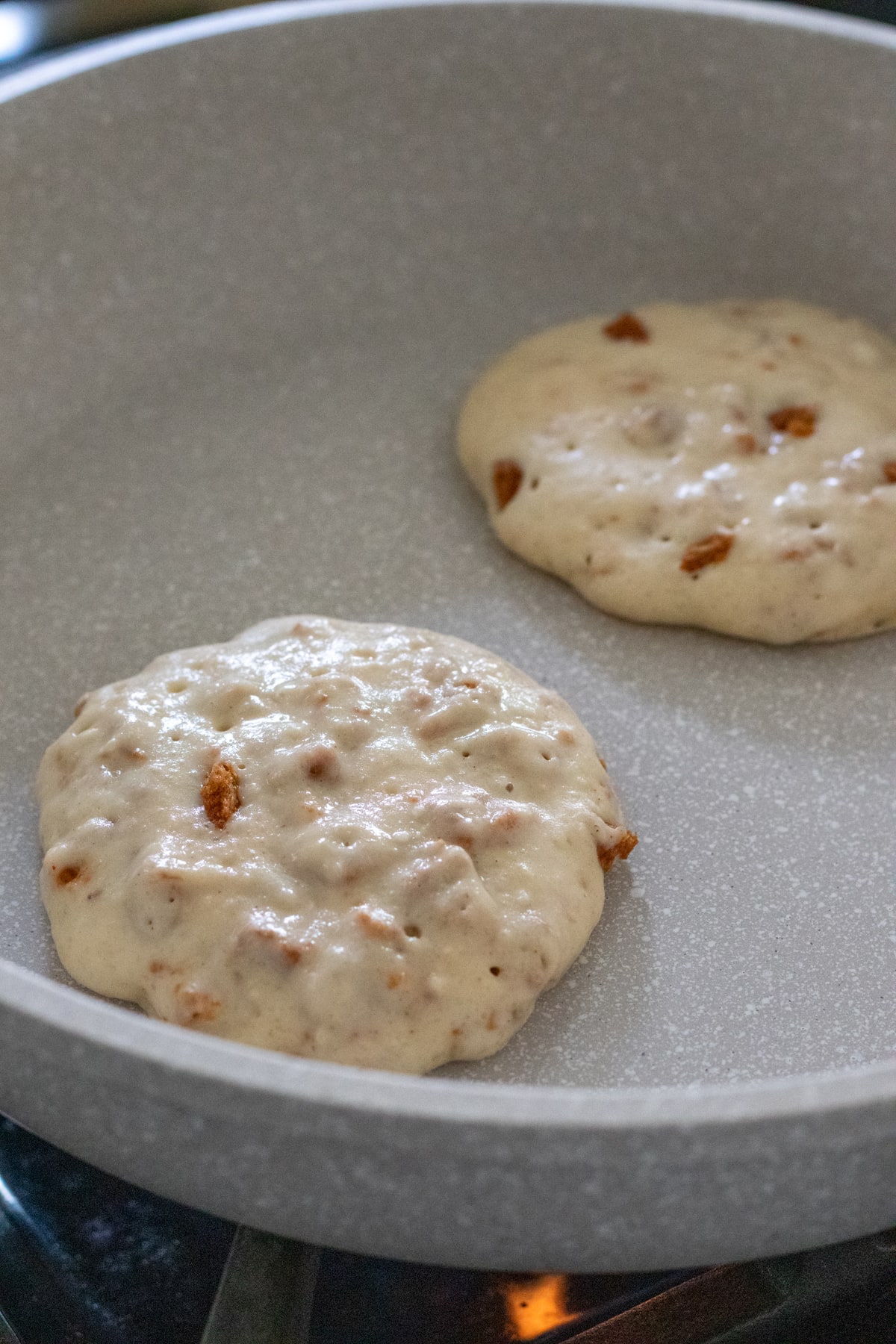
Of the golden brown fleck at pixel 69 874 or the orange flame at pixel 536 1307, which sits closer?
the orange flame at pixel 536 1307

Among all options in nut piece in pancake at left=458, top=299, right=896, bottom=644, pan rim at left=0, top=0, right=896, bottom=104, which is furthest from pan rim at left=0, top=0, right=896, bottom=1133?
pan rim at left=0, top=0, right=896, bottom=104

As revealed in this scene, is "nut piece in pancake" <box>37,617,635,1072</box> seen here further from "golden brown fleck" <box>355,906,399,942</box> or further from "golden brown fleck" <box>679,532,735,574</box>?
"golden brown fleck" <box>679,532,735,574</box>

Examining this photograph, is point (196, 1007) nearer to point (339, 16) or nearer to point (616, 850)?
point (616, 850)

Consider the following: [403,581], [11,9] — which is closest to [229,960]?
[403,581]

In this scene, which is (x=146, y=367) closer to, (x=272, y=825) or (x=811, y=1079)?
(x=272, y=825)

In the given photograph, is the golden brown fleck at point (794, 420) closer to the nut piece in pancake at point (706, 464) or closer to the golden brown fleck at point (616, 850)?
the nut piece in pancake at point (706, 464)

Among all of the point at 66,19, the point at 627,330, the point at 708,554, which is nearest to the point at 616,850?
the point at 708,554

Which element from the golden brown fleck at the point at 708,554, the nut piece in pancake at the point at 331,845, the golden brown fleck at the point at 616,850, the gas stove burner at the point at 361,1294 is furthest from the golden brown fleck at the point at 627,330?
the gas stove burner at the point at 361,1294
